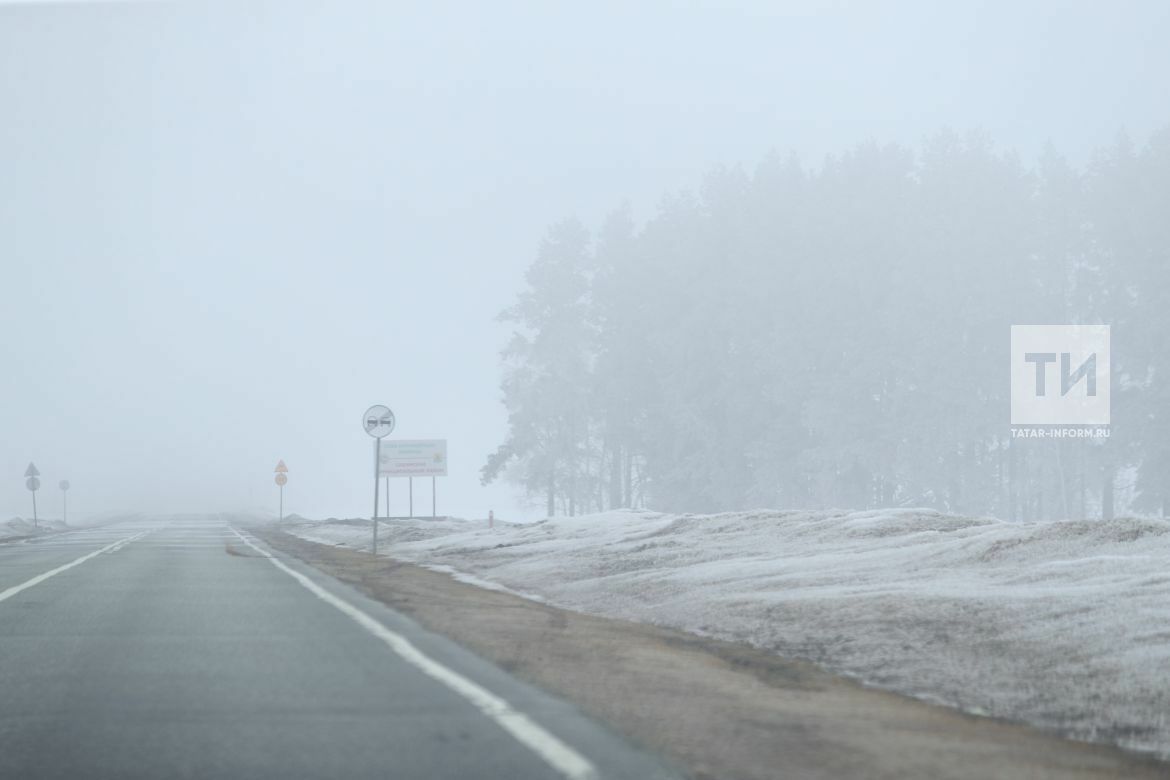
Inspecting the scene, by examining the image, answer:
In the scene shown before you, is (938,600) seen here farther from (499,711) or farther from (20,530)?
(20,530)

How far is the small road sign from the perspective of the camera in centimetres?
2736

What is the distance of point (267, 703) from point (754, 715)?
112 inches

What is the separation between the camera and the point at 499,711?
682 centimetres

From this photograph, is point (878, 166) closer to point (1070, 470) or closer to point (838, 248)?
point (838, 248)

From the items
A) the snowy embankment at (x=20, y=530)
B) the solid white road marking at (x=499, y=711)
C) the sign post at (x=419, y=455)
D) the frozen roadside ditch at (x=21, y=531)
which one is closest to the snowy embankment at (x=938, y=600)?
the solid white road marking at (x=499, y=711)

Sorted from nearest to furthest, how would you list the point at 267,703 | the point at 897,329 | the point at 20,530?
the point at 267,703 < the point at 897,329 < the point at 20,530

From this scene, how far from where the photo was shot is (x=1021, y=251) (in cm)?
4809

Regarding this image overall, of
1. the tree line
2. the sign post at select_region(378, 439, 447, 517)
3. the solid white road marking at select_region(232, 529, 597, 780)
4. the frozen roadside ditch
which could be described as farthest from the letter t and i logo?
the solid white road marking at select_region(232, 529, 597, 780)

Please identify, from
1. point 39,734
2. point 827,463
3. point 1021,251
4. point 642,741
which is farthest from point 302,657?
point 1021,251

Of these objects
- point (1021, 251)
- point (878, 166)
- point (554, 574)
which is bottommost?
point (554, 574)

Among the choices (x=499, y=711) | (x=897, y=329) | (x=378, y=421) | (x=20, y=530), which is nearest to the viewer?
(x=499, y=711)

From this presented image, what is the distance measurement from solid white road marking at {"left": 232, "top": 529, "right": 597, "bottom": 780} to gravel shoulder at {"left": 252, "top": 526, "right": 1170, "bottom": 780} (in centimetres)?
44

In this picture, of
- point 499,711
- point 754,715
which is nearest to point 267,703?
point 499,711

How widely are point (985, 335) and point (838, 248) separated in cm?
722
